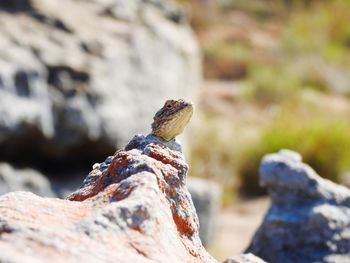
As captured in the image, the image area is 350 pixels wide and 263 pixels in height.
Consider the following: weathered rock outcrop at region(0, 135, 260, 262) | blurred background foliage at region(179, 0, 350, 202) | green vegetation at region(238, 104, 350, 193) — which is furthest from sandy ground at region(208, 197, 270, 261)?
weathered rock outcrop at region(0, 135, 260, 262)

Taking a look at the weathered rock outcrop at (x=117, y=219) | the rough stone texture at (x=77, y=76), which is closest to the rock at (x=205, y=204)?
the rough stone texture at (x=77, y=76)

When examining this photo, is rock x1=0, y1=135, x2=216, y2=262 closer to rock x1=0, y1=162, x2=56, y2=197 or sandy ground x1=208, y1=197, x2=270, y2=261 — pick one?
rock x1=0, y1=162, x2=56, y2=197

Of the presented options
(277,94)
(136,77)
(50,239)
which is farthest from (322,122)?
(50,239)

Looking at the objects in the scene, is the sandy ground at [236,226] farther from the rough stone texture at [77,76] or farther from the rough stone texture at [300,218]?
the rough stone texture at [300,218]

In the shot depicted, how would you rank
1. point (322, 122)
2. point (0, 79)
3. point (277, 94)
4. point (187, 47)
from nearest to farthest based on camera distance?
point (0, 79) < point (187, 47) < point (322, 122) < point (277, 94)

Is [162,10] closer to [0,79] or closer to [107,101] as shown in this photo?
[107,101]
